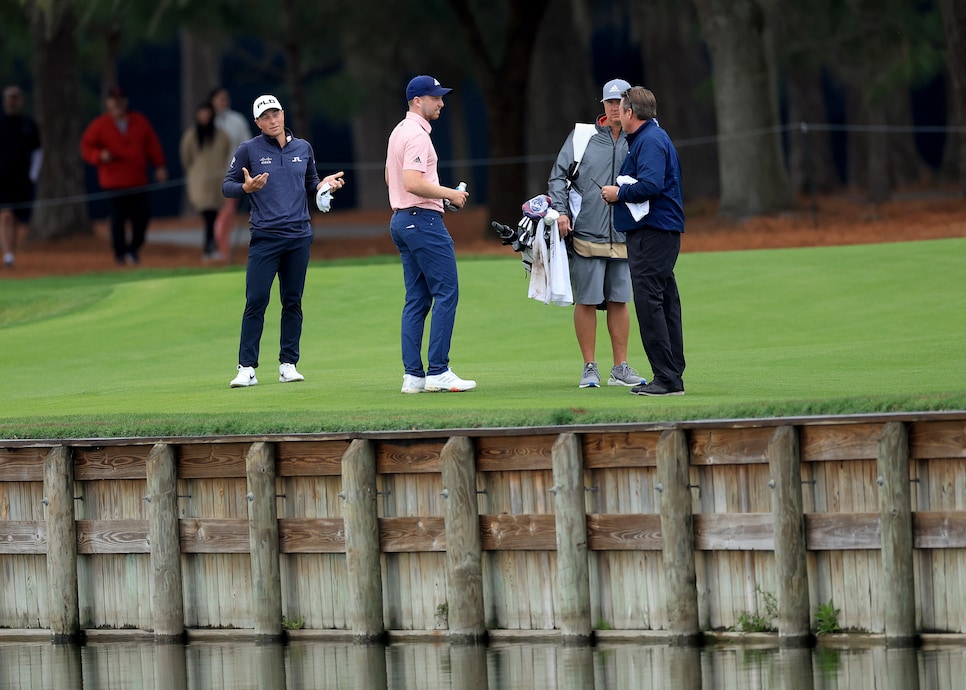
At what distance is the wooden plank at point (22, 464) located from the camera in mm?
10312

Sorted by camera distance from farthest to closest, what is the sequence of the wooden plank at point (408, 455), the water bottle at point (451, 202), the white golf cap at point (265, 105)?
1. the white golf cap at point (265, 105)
2. the water bottle at point (451, 202)
3. the wooden plank at point (408, 455)

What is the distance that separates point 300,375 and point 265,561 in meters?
3.07

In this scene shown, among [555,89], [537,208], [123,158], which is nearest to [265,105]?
[537,208]

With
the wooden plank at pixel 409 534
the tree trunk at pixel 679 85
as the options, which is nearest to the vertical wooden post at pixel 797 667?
the wooden plank at pixel 409 534

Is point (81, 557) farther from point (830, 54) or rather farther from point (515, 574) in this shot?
point (830, 54)

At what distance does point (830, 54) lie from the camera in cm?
3322

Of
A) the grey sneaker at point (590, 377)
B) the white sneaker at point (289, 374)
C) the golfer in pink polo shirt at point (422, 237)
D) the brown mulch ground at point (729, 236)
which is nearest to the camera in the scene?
the golfer in pink polo shirt at point (422, 237)

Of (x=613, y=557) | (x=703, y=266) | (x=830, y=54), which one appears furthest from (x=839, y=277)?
(x=830, y=54)

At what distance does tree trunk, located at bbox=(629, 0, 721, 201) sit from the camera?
33812 millimetres

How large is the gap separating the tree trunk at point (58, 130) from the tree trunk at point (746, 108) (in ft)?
35.5

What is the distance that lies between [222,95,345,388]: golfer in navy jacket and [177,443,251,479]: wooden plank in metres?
2.34

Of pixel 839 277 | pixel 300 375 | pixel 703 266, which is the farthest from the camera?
pixel 703 266

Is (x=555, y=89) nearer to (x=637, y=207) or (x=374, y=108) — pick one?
(x=374, y=108)

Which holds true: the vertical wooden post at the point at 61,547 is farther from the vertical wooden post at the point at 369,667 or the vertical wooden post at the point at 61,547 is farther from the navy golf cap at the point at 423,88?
the navy golf cap at the point at 423,88
